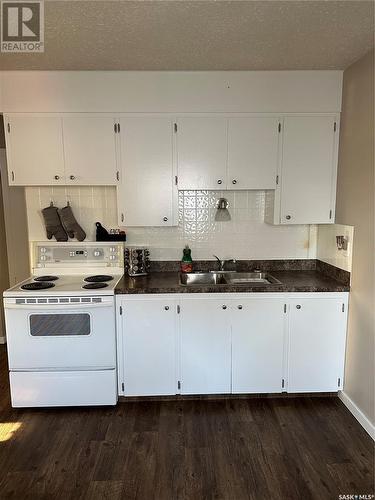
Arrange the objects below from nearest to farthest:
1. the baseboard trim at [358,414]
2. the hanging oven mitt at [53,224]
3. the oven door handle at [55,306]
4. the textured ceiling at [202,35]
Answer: the textured ceiling at [202,35]
the baseboard trim at [358,414]
the oven door handle at [55,306]
the hanging oven mitt at [53,224]

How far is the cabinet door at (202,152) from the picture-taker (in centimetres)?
276

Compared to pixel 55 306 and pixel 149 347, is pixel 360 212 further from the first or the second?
pixel 55 306

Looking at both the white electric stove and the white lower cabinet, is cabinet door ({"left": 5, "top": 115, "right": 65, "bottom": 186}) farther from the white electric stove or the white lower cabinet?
the white lower cabinet

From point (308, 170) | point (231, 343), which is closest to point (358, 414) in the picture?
point (231, 343)

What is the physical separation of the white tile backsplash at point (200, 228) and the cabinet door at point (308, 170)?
0.33 m

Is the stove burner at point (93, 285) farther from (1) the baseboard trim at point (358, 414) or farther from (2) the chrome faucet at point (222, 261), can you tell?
(1) the baseboard trim at point (358, 414)

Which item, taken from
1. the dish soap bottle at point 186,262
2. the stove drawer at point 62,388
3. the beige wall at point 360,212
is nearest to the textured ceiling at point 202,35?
the beige wall at point 360,212

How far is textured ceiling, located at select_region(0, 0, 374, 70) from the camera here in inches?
71.0

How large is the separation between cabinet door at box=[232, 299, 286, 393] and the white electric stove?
36.4 inches

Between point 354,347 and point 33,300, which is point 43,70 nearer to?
point 33,300

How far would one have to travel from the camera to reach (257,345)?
265cm

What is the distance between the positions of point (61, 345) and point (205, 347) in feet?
3.47

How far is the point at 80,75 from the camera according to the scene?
2682 millimetres

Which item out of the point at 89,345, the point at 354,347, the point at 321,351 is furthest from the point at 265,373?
the point at 89,345
